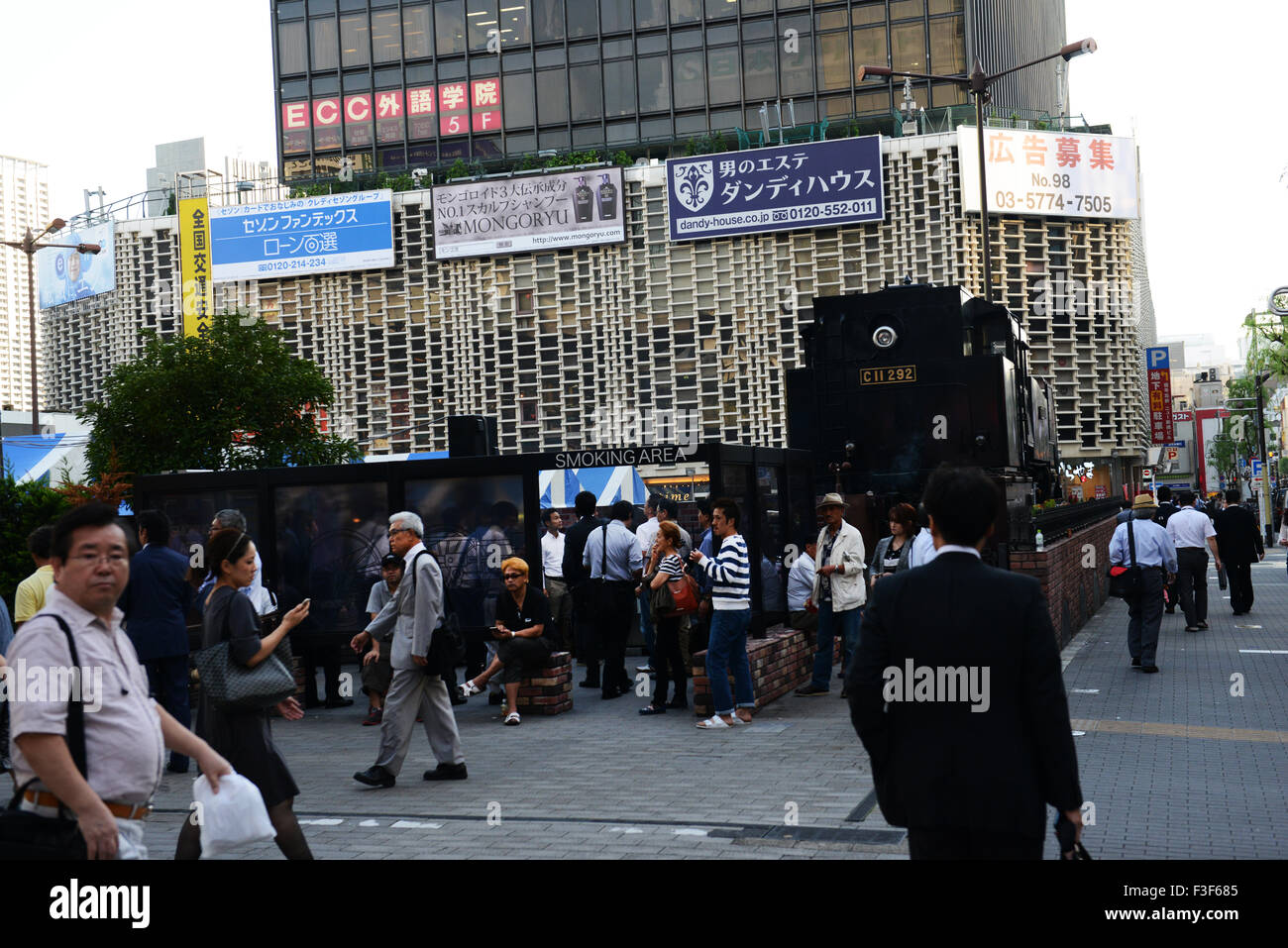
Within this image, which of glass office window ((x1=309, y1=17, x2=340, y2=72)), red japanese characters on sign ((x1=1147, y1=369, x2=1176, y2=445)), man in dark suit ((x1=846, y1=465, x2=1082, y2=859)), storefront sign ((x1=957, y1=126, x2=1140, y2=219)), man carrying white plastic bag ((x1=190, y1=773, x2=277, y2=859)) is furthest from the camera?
red japanese characters on sign ((x1=1147, y1=369, x2=1176, y2=445))

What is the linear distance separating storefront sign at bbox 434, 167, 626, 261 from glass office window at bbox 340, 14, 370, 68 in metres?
7.54

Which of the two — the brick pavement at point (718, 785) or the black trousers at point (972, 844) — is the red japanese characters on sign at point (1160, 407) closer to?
the brick pavement at point (718, 785)

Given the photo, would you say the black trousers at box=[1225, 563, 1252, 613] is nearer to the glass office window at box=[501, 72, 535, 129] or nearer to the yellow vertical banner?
the glass office window at box=[501, 72, 535, 129]

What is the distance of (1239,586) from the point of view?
64.6 feet

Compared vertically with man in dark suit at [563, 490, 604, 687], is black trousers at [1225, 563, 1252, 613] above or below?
below

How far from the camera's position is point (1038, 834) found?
4.00 m

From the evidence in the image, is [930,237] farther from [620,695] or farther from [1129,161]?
[620,695]

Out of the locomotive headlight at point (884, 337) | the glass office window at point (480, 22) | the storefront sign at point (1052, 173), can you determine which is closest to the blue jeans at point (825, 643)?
the locomotive headlight at point (884, 337)

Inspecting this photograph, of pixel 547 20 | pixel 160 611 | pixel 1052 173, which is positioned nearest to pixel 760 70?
pixel 547 20

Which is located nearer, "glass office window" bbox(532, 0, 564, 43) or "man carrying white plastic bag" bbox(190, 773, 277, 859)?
"man carrying white plastic bag" bbox(190, 773, 277, 859)

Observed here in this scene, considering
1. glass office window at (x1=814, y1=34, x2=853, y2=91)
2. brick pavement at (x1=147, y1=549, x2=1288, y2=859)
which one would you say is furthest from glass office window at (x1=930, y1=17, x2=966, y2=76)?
Result: brick pavement at (x1=147, y1=549, x2=1288, y2=859)

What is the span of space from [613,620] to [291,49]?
47374 mm

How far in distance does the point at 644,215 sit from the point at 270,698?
146 feet

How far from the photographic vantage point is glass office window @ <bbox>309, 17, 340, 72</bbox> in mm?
53781
